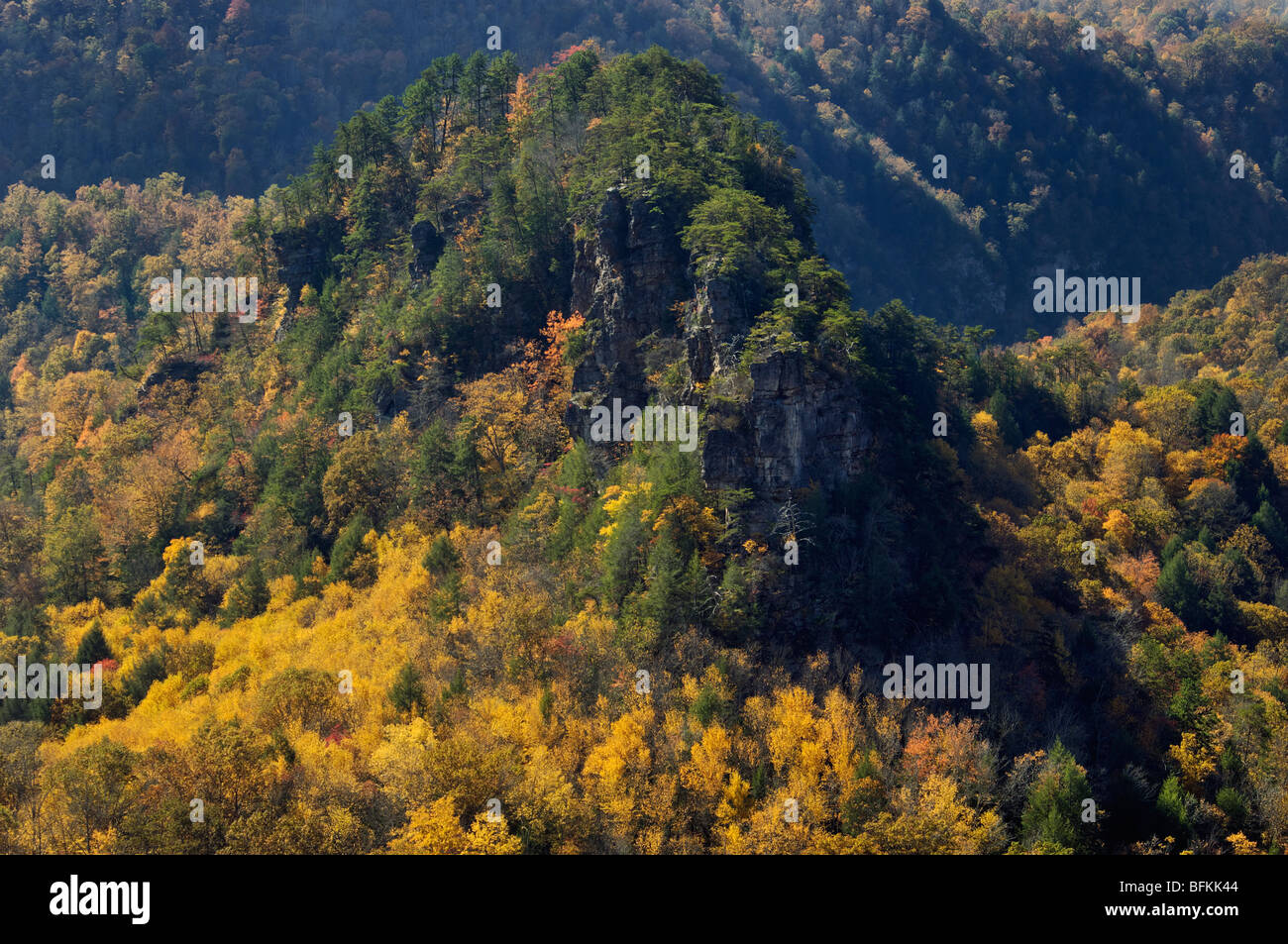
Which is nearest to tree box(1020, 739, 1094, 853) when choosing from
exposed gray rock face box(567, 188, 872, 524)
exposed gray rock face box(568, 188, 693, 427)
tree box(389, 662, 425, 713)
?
exposed gray rock face box(567, 188, 872, 524)

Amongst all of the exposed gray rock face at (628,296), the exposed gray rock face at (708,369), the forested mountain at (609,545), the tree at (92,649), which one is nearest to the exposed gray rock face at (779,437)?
the exposed gray rock face at (708,369)

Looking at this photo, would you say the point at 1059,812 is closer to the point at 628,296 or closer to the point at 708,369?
the point at 708,369

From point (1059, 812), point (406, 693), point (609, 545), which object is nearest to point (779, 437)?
point (609, 545)

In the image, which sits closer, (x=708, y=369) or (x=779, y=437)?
(x=779, y=437)

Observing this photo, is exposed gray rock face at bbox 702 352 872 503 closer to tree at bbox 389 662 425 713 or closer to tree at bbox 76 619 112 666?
tree at bbox 389 662 425 713

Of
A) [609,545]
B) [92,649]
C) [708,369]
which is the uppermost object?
[708,369]

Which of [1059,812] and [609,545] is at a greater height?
[609,545]

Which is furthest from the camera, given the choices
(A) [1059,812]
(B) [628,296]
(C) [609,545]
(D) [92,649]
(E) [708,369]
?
(D) [92,649]
